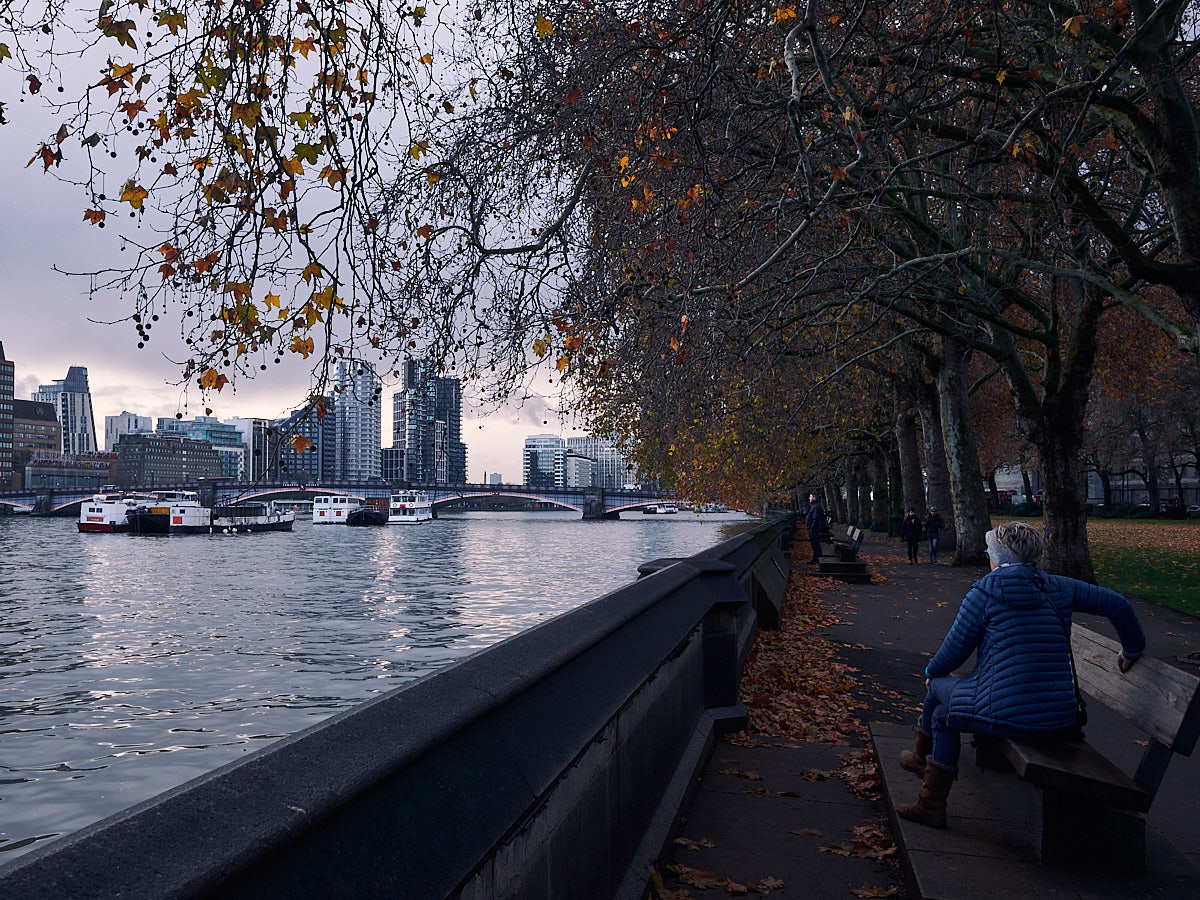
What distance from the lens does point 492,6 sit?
9.91 meters

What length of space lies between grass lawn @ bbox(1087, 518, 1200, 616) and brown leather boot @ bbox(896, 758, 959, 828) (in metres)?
13.7

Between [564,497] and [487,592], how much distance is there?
93.6m

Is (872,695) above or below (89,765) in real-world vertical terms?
above

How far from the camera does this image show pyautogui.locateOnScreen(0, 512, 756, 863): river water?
52.3 ft

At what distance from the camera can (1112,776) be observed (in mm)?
4223

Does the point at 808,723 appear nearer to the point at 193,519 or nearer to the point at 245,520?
the point at 193,519

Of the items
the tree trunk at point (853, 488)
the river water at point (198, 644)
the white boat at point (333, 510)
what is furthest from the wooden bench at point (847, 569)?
the white boat at point (333, 510)

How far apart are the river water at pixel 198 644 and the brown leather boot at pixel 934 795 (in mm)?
4234

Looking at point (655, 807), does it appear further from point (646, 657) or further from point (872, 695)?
point (872, 695)

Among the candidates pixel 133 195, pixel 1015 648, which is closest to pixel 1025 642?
pixel 1015 648

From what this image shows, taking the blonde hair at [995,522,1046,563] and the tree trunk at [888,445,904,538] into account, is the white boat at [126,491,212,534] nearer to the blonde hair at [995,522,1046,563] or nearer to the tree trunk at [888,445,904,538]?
the tree trunk at [888,445,904,538]

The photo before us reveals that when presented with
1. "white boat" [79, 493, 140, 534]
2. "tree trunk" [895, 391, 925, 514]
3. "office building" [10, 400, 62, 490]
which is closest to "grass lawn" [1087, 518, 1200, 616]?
"tree trunk" [895, 391, 925, 514]

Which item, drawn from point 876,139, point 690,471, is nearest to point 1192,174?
point 876,139

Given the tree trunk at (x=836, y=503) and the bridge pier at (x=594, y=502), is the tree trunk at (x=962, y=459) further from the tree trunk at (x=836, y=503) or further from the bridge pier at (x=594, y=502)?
the bridge pier at (x=594, y=502)
